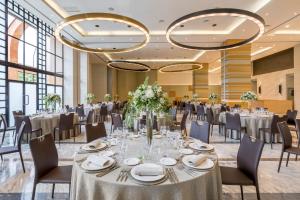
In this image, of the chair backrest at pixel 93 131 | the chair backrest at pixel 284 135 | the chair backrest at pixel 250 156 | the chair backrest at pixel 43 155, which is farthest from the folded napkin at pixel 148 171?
the chair backrest at pixel 284 135

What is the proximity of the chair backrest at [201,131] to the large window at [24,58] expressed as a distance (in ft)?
22.1

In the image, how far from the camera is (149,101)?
81.8 inches

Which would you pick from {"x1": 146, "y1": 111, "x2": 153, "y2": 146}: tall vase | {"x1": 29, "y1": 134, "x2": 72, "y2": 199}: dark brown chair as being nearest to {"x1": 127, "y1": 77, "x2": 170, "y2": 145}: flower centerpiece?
{"x1": 146, "y1": 111, "x2": 153, "y2": 146}: tall vase

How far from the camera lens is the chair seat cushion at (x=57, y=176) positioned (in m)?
2.11

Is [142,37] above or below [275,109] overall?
above

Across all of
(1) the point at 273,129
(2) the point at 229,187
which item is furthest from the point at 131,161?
(1) the point at 273,129

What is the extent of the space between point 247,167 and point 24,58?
8.52m

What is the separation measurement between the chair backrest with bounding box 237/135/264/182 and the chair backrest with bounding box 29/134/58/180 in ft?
7.50

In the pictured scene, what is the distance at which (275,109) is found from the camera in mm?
13000

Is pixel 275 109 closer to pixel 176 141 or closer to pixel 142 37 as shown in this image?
pixel 142 37

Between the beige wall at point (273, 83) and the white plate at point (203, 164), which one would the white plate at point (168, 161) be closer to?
the white plate at point (203, 164)

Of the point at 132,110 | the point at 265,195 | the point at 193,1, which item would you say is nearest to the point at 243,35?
the point at 193,1

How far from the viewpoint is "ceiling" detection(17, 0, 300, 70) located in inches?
252

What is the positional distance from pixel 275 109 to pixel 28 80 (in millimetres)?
14249
